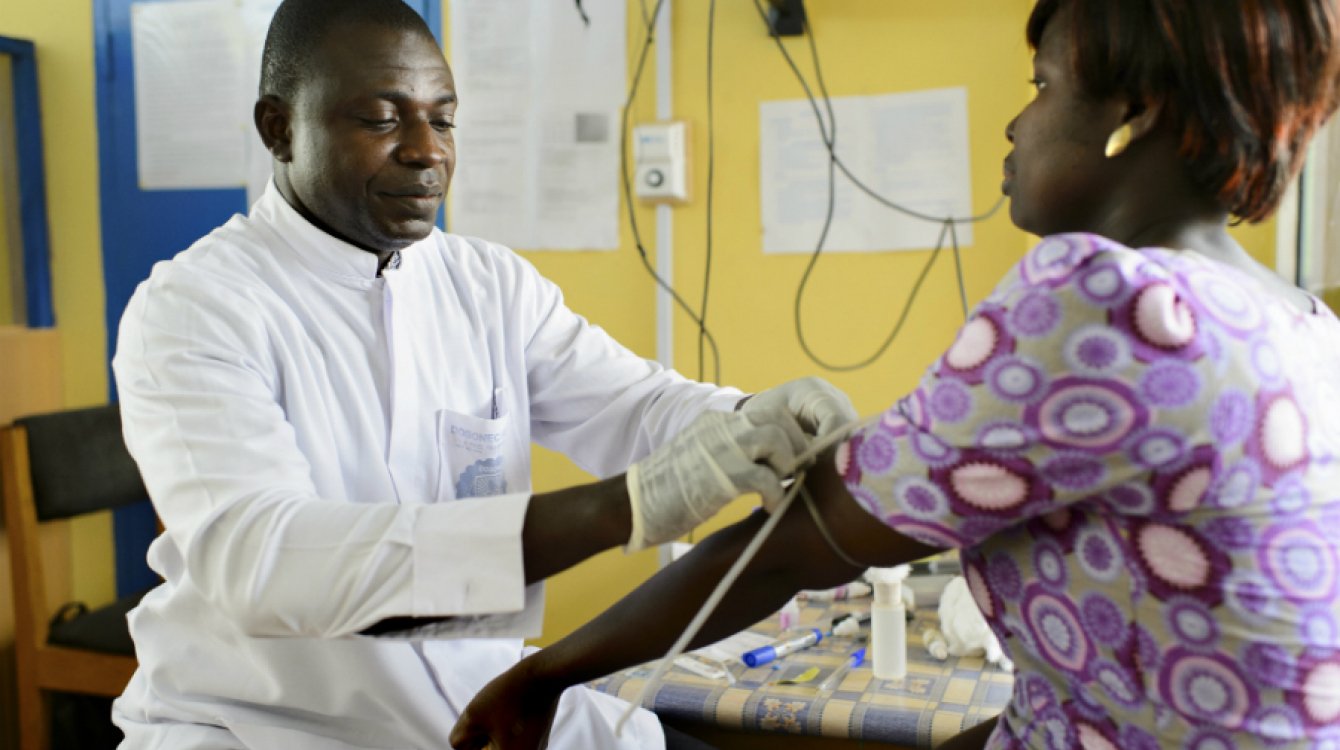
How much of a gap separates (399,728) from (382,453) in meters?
0.34

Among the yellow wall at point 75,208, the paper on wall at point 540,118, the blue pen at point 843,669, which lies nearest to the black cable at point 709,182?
the paper on wall at point 540,118

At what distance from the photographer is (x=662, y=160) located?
2207 mm

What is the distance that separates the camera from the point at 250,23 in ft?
8.49

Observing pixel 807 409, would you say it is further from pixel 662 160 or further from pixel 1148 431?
pixel 662 160

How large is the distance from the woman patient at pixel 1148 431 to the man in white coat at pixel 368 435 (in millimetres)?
204

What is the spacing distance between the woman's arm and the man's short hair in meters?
0.79

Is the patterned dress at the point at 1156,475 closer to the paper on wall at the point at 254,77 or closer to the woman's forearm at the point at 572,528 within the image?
the woman's forearm at the point at 572,528

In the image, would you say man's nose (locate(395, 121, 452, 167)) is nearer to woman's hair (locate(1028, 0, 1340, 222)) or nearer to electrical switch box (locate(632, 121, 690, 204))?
woman's hair (locate(1028, 0, 1340, 222))

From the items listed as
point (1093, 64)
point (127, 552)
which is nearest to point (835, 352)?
point (1093, 64)

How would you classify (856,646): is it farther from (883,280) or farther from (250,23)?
(250,23)

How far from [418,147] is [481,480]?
462 millimetres

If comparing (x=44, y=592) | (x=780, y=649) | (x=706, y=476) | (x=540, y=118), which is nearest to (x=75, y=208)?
(x=44, y=592)

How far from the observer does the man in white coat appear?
2.83 ft

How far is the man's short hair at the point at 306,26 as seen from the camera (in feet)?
3.97
